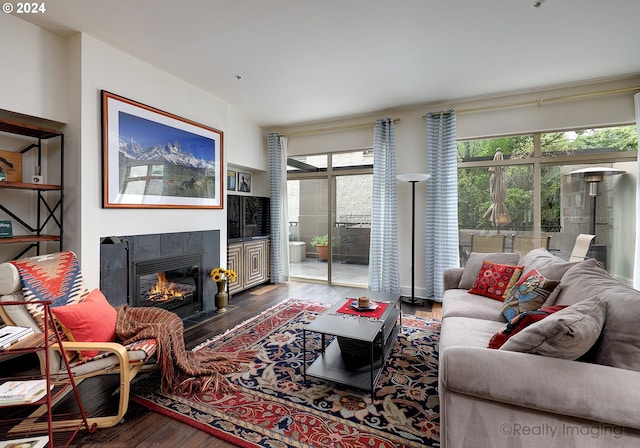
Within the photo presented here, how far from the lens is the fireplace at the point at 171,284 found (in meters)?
3.09

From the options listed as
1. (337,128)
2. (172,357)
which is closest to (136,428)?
(172,357)

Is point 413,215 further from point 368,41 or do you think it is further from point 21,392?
point 21,392

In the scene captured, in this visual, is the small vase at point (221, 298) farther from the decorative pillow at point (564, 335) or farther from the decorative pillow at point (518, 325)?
the decorative pillow at point (564, 335)

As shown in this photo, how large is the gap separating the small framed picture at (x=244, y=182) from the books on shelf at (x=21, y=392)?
12.9 feet

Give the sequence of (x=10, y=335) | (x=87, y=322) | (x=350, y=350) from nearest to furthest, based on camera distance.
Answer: (x=10, y=335) < (x=87, y=322) < (x=350, y=350)

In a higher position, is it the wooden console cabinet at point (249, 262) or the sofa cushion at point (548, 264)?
the sofa cushion at point (548, 264)

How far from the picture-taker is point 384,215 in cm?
449

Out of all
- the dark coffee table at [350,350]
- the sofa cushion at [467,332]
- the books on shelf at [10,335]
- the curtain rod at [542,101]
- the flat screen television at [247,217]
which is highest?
the curtain rod at [542,101]

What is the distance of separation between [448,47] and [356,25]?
0.96m

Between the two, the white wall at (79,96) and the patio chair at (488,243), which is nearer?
the white wall at (79,96)

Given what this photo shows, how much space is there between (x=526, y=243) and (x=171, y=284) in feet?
15.0

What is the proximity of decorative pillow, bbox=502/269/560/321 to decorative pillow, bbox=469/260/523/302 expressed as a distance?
392 mm

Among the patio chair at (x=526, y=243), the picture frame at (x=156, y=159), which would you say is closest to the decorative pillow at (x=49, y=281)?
the picture frame at (x=156, y=159)

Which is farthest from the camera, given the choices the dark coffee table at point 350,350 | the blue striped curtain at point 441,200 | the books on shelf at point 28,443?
the blue striped curtain at point 441,200
